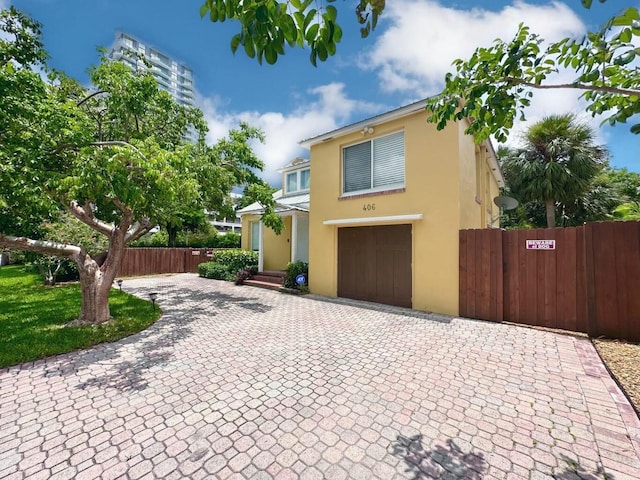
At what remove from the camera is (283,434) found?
9.78 ft

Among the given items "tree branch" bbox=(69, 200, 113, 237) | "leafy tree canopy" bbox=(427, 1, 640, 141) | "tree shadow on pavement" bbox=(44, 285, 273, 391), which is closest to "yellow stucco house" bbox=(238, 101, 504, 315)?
"tree shadow on pavement" bbox=(44, 285, 273, 391)

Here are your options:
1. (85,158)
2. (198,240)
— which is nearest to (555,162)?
(85,158)

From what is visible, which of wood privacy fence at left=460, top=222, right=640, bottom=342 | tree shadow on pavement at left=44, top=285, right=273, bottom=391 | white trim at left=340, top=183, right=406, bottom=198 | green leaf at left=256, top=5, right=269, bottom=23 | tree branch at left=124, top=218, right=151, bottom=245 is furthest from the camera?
white trim at left=340, top=183, right=406, bottom=198

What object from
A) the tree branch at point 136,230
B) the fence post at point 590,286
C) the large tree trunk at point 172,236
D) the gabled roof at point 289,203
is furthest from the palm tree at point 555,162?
the large tree trunk at point 172,236

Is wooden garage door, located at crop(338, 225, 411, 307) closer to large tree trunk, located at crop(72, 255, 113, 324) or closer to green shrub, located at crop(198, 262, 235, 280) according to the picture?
large tree trunk, located at crop(72, 255, 113, 324)

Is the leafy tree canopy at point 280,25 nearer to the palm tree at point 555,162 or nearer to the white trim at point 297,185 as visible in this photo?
the white trim at point 297,185

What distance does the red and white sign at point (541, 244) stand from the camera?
6.71 m

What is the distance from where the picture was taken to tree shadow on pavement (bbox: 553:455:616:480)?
95.4 inches

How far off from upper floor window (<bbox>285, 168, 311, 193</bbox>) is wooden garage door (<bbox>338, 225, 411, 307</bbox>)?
7.57 m

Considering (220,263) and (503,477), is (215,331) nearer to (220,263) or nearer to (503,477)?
(503,477)

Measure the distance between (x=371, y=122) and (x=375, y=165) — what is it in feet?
4.62

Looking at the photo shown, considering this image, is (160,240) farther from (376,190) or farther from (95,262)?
(376,190)

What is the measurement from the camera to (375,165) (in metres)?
9.66

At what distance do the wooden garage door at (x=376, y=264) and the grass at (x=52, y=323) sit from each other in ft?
20.4
